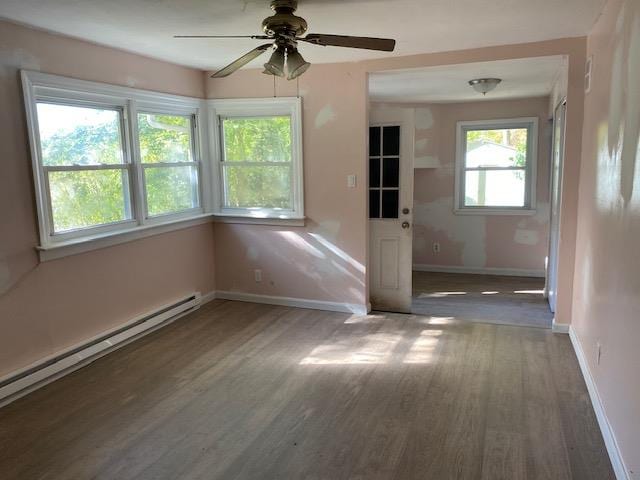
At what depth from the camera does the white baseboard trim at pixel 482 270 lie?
6.31 meters

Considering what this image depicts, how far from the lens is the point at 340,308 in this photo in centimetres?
470

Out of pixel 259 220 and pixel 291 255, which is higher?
pixel 259 220

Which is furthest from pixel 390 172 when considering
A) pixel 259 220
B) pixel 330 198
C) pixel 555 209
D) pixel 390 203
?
pixel 555 209

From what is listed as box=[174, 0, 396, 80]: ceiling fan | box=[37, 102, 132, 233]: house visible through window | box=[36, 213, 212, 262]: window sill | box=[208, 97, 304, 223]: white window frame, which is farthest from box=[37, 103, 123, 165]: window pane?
box=[174, 0, 396, 80]: ceiling fan

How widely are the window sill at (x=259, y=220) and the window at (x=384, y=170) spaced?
29.0 inches

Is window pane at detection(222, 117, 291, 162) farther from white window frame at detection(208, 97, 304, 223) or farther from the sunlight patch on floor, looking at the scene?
the sunlight patch on floor

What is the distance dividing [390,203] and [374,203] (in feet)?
0.51

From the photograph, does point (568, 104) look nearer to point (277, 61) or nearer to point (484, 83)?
point (484, 83)

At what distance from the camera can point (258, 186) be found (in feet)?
A: 16.1

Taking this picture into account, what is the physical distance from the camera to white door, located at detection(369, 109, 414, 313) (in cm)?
452

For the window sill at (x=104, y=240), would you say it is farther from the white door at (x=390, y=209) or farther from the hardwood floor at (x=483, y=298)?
the hardwood floor at (x=483, y=298)

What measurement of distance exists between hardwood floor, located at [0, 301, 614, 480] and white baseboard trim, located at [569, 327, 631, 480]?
4 cm

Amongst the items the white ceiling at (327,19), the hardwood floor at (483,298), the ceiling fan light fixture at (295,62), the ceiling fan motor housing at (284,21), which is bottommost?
the hardwood floor at (483,298)

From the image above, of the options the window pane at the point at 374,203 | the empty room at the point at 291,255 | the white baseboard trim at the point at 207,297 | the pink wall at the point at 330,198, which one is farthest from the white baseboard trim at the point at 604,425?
the white baseboard trim at the point at 207,297
